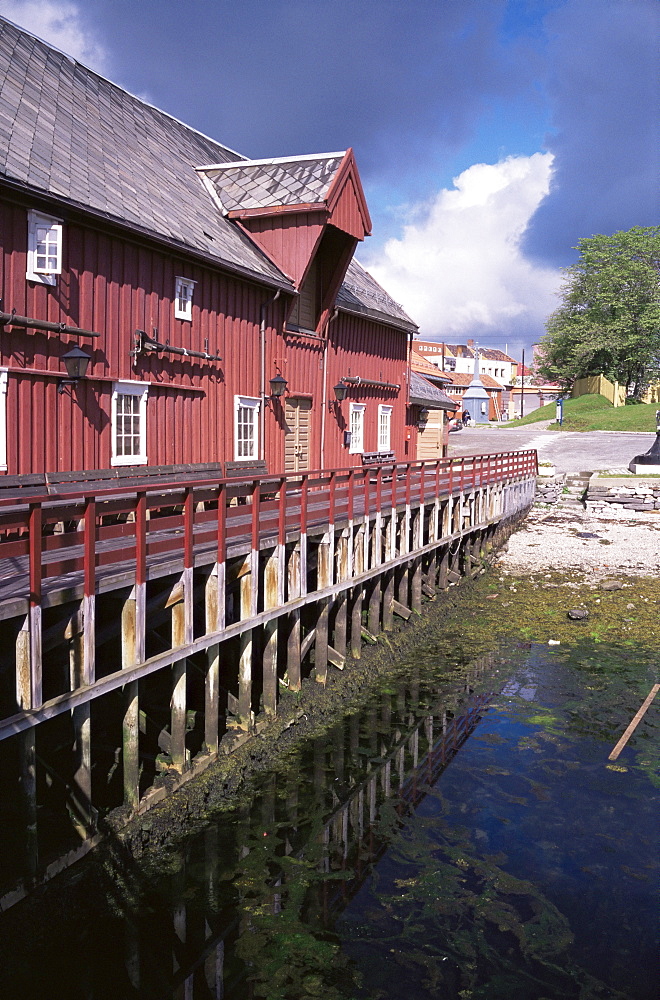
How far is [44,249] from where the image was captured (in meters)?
10.9

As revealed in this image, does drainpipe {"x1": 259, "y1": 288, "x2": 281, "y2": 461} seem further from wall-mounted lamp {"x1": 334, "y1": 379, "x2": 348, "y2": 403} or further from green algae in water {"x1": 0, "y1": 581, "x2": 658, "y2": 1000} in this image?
green algae in water {"x1": 0, "y1": 581, "x2": 658, "y2": 1000}

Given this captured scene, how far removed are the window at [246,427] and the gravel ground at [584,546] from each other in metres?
8.64

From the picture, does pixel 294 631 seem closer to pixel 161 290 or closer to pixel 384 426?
pixel 161 290

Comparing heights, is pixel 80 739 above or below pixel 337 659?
above

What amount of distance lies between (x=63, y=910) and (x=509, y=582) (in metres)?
15.4

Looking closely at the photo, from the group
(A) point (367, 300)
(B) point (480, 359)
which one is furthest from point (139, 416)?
(B) point (480, 359)

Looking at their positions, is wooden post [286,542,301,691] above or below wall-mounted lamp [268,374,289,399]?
below

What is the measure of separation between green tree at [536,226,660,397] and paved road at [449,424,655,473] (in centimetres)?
860

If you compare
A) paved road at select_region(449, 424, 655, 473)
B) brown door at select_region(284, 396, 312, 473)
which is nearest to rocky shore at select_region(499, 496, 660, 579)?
paved road at select_region(449, 424, 655, 473)

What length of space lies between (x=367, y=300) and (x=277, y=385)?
251 inches

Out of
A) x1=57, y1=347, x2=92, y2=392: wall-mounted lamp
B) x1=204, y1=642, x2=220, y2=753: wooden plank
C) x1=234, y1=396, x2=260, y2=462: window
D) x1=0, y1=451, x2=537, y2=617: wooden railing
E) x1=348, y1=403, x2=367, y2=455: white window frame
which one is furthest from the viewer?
x1=348, y1=403, x2=367, y2=455: white window frame

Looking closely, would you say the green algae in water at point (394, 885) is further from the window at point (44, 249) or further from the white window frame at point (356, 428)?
the white window frame at point (356, 428)

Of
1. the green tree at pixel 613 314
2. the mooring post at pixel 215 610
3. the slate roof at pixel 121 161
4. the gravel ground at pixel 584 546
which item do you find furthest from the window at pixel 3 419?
the green tree at pixel 613 314

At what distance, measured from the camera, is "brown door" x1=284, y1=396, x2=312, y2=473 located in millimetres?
17812
